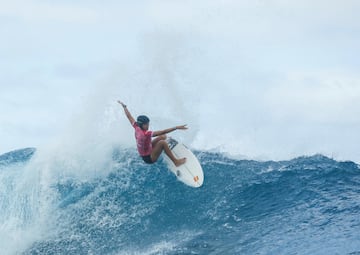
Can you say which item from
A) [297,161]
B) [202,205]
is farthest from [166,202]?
[297,161]

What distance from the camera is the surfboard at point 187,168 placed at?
13812mm

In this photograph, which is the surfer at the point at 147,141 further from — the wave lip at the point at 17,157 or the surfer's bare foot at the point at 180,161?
the wave lip at the point at 17,157

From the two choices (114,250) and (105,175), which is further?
(105,175)

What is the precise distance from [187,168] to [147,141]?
5.31 ft

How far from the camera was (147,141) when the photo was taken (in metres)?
13.2

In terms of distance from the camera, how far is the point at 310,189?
48.3ft

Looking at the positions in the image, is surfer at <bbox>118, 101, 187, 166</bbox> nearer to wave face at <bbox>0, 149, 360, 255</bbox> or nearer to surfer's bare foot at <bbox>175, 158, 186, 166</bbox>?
surfer's bare foot at <bbox>175, 158, 186, 166</bbox>

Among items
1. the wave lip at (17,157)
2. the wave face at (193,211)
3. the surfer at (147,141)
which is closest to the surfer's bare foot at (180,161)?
the surfer at (147,141)

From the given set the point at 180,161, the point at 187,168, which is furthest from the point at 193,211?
the point at 180,161

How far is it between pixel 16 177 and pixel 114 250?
513 cm

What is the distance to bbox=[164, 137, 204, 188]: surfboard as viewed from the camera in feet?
45.3

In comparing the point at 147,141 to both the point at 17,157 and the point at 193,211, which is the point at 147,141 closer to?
the point at 193,211

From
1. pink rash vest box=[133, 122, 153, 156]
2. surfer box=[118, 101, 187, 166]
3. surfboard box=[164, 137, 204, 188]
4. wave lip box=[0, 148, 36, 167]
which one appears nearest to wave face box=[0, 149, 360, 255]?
surfboard box=[164, 137, 204, 188]

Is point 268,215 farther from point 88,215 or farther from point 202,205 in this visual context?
point 88,215
